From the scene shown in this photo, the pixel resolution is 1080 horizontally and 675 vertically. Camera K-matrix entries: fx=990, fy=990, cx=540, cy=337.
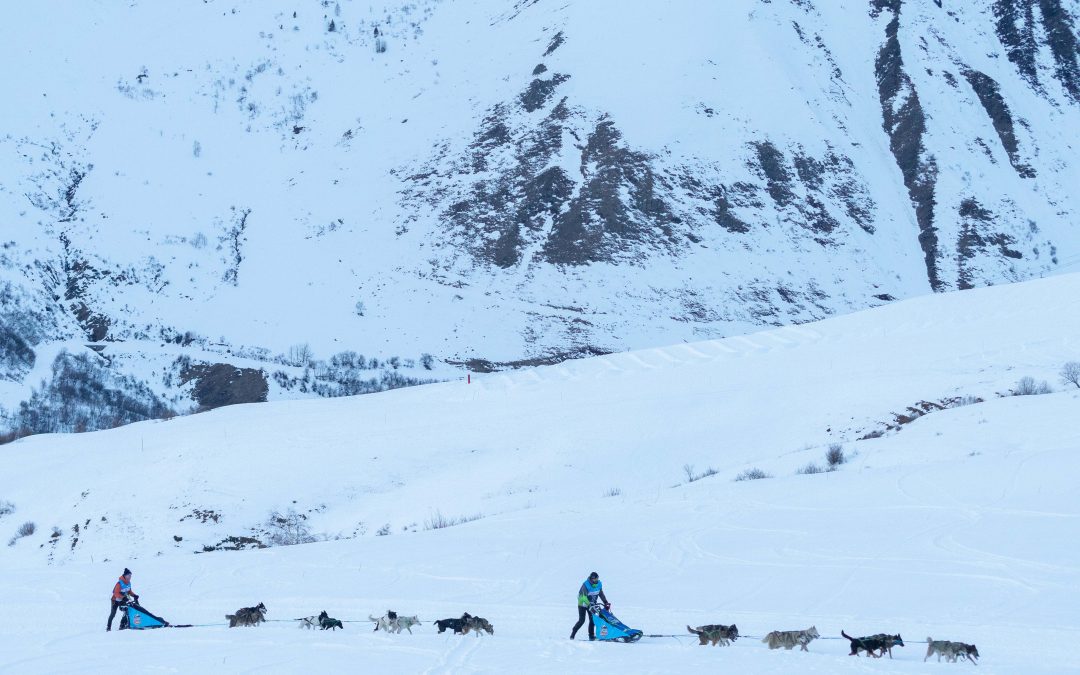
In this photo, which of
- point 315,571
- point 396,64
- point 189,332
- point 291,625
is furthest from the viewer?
point 396,64

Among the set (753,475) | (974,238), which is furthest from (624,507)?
(974,238)

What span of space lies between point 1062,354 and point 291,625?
26859mm

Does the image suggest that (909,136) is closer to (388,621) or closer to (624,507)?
(624,507)

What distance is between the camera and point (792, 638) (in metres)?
11.7

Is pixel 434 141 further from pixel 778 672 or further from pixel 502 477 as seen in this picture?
pixel 778 672

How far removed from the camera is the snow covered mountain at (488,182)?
59344mm

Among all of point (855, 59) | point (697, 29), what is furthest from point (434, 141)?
point (855, 59)

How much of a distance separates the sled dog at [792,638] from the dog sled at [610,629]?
1.76 metres

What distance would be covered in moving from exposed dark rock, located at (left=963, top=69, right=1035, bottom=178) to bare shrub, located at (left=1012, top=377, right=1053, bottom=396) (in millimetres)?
51235

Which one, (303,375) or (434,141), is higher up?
(434,141)

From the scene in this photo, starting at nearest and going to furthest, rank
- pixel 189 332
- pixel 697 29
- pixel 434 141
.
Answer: pixel 189 332 < pixel 434 141 < pixel 697 29

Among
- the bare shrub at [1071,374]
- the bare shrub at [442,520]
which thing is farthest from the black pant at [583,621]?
the bare shrub at [1071,374]

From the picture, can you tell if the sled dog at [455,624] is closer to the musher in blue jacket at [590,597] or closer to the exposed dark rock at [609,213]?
the musher in blue jacket at [590,597]

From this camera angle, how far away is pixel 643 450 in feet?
102
